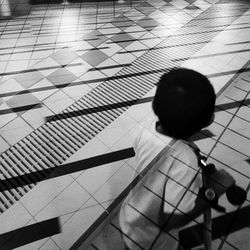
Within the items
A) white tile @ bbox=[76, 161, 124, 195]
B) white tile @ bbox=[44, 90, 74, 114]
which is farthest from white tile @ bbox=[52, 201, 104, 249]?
white tile @ bbox=[44, 90, 74, 114]

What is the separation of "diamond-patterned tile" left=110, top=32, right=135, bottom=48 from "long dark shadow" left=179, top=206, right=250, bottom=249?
152 inches

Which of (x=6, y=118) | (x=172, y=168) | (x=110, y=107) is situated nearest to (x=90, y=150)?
(x=110, y=107)

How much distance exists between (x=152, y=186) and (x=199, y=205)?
0.29 m

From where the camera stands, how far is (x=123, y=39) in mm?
5496

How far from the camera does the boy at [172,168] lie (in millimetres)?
1155

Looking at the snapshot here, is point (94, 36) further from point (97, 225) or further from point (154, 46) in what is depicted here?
point (97, 225)

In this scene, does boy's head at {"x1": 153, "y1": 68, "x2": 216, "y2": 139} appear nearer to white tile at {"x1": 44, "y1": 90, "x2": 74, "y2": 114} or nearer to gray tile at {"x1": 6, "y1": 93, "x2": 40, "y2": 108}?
white tile at {"x1": 44, "y1": 90, "x2": 74, "y2": 114}

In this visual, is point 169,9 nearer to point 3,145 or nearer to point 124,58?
point 124,58

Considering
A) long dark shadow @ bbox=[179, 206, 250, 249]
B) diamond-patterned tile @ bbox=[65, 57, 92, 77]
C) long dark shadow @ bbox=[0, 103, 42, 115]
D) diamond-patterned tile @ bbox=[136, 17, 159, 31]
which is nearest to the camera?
long dark shadow @ bbox=[179, 206, 250, 249]

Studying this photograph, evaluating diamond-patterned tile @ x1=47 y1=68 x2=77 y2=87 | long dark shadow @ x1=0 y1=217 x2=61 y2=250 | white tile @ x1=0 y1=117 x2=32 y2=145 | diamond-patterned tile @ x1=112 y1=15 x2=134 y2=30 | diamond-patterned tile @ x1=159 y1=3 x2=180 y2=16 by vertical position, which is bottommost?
long dark shadow @ x1=0 y1=217 x2=61 y2=250

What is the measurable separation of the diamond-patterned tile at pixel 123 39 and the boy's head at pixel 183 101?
438 cm

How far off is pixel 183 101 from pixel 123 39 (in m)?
4.69

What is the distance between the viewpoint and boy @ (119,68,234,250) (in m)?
1.16

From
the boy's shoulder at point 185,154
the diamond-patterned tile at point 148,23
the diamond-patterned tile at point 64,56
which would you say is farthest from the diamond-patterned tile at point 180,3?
the boy's shoulder at point 185,154
